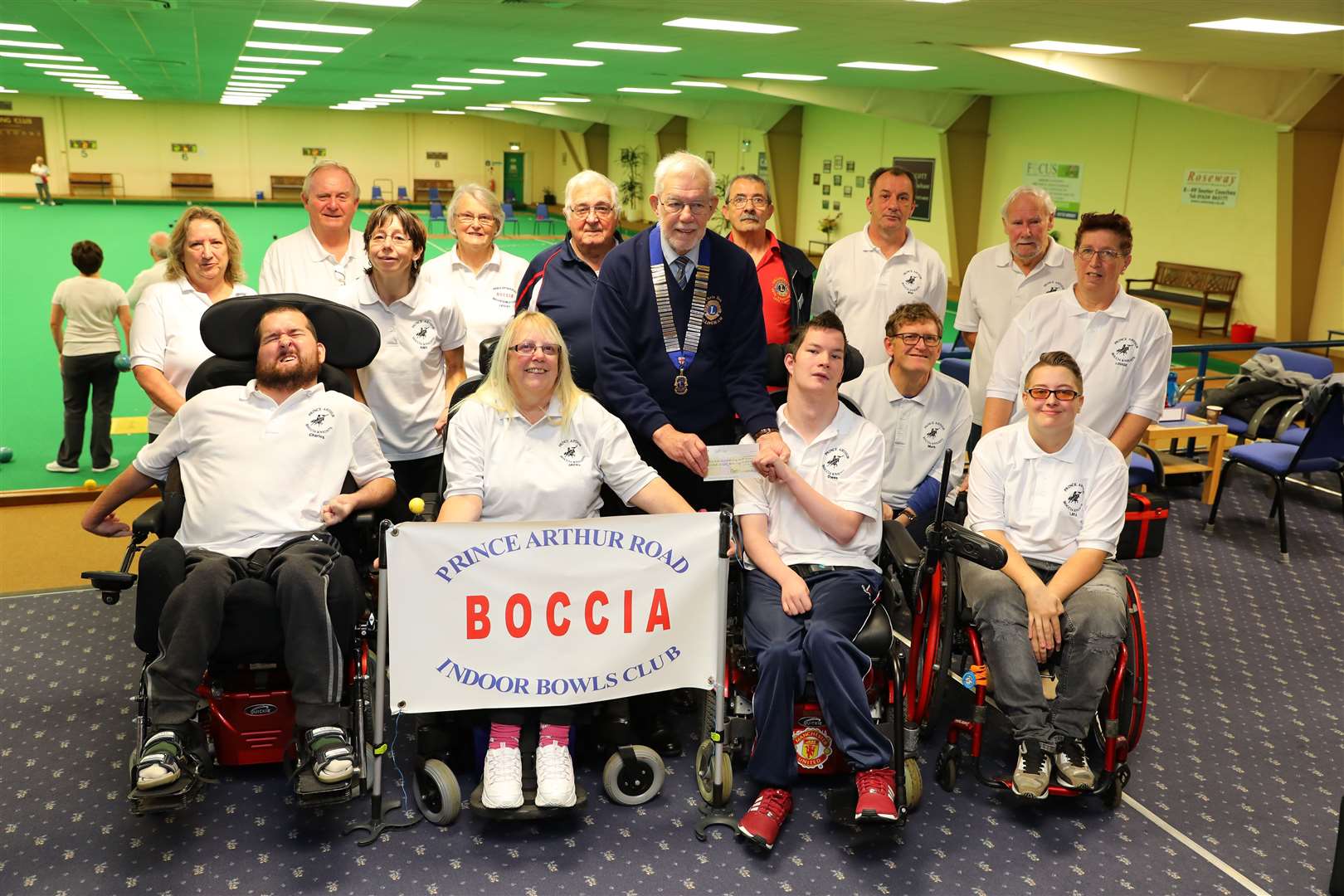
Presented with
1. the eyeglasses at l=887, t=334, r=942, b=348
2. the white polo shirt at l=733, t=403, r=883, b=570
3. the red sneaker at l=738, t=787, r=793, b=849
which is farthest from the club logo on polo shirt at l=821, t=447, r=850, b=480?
the red sneaker at l=738, t=787, r=793, b=849

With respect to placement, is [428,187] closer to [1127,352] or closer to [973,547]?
[1127,352]

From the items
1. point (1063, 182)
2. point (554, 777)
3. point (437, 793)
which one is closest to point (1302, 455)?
point (554, 777)

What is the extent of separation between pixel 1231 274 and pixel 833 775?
11.2 metres

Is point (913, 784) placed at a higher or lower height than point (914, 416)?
lower

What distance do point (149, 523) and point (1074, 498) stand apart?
2.94 meters

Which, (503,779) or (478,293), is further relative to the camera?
(478,293)

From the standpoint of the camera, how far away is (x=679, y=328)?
3402mm

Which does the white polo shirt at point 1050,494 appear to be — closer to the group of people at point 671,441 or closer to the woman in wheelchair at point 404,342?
the group of people at point 671,441

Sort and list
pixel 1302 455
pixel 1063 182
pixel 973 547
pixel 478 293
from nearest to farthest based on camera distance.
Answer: pixel 973 547 → pixel 478 293 → pixel 1302 455 → pixel 1063 182

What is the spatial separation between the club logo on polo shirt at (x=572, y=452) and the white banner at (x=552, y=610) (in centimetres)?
30

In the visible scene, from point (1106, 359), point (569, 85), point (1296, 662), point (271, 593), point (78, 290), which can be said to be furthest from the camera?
point (569, 85)

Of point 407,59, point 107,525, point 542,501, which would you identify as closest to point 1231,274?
point 407,59

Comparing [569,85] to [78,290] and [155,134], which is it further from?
[155,134]

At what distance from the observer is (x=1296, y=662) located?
4215 millimetres
